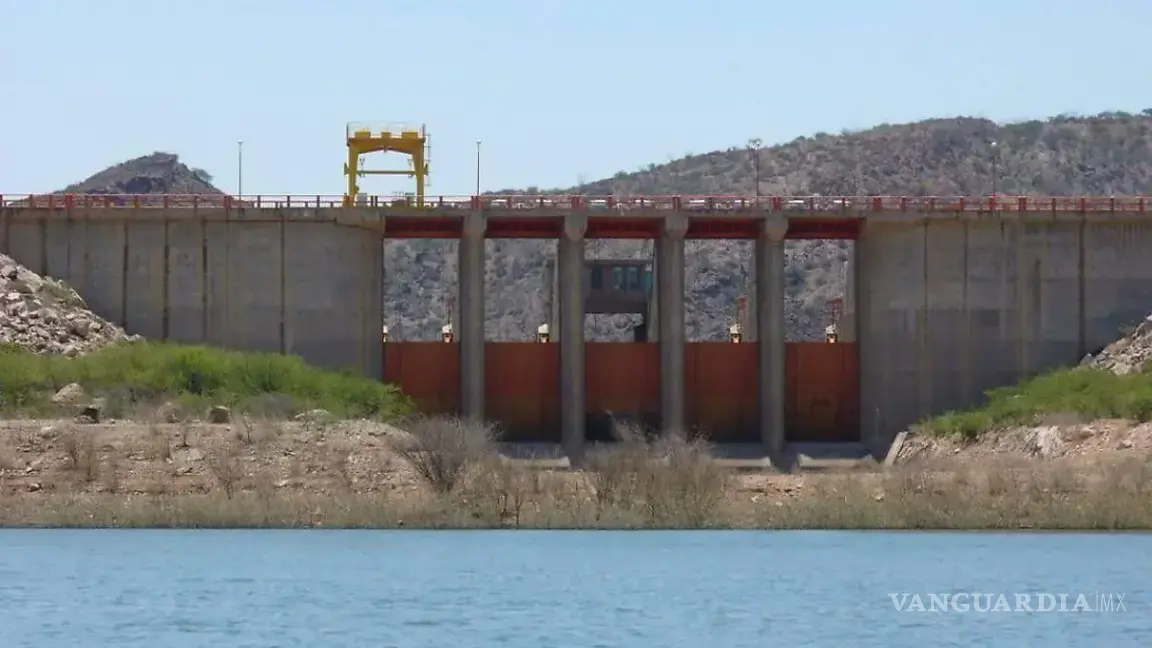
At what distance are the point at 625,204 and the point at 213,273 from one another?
14859mm

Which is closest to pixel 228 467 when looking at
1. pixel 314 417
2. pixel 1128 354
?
pixel 314 417

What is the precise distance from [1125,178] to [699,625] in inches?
5424

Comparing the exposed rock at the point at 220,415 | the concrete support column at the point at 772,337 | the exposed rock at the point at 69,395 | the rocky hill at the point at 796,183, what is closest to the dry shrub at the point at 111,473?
the exposed rock at the point at 220,415

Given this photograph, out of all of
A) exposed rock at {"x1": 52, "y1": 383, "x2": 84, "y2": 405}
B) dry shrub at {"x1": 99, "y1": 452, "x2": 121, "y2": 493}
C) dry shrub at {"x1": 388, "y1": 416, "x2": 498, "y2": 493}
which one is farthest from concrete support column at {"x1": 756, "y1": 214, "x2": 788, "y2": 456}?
dry shrub at {"x1": 99, "y1": 452, "x2": 121, "y2": 493}

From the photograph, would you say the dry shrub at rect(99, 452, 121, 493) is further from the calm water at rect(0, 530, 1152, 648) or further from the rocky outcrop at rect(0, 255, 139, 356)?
the rocky outcrop at rect(0, 255, 139, 356)

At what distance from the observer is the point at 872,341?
82.2 m

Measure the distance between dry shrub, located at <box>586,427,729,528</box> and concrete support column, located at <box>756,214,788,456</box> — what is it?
22.2 m

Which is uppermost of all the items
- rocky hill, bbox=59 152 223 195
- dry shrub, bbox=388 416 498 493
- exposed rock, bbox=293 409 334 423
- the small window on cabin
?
rocky hill, bbox=59 152 223 195

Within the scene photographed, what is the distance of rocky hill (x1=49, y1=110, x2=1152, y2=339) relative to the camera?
438ft

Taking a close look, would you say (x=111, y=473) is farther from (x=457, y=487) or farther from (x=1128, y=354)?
(x=1128, y=354)

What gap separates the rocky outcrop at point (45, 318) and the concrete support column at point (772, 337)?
22424mm

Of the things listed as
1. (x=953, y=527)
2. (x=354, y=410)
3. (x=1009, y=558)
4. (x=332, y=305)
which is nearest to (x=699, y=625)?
(x=1009, y=558)

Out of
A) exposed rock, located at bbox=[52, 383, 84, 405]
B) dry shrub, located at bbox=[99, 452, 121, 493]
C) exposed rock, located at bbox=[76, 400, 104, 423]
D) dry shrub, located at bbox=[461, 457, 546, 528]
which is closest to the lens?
dry shrub, located at bbox=[461, 457, 546, 528]

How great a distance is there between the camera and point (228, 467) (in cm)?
6356
